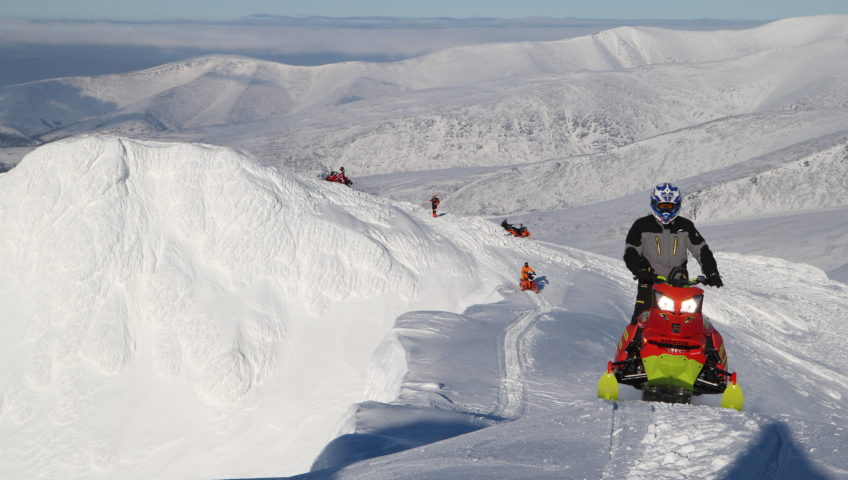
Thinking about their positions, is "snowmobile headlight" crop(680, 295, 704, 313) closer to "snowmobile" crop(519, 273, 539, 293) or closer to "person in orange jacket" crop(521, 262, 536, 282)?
"person in orange jacket" crop(521, 262, 536, 282)

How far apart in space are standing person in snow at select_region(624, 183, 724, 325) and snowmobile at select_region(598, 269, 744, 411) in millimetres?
296

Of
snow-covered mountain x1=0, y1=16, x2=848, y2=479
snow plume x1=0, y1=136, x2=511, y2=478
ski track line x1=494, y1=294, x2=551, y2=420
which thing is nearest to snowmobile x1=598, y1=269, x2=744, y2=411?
snow-covered mountain x1=0, y1=16, x2=848, y2=479

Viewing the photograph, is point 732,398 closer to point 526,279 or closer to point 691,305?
point 691,305

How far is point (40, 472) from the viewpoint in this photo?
1705 centimetres

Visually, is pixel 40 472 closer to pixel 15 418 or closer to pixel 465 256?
pixel 15 418

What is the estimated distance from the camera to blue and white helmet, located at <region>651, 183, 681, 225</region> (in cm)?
958

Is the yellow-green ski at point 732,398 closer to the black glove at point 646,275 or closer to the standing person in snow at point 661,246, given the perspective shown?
the standing person in snow at point 661,246

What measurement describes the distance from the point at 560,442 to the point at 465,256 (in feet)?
61.4

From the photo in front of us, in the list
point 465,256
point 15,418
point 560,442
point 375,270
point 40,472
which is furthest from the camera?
point 465,256

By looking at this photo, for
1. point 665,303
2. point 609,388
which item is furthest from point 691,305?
point 609,388

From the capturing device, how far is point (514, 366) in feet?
53.3

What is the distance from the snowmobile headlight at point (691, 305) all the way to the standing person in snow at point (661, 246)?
32.7 inches

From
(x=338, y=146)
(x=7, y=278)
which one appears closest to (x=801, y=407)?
(x=7, y=278)

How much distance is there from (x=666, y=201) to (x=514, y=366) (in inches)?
299
